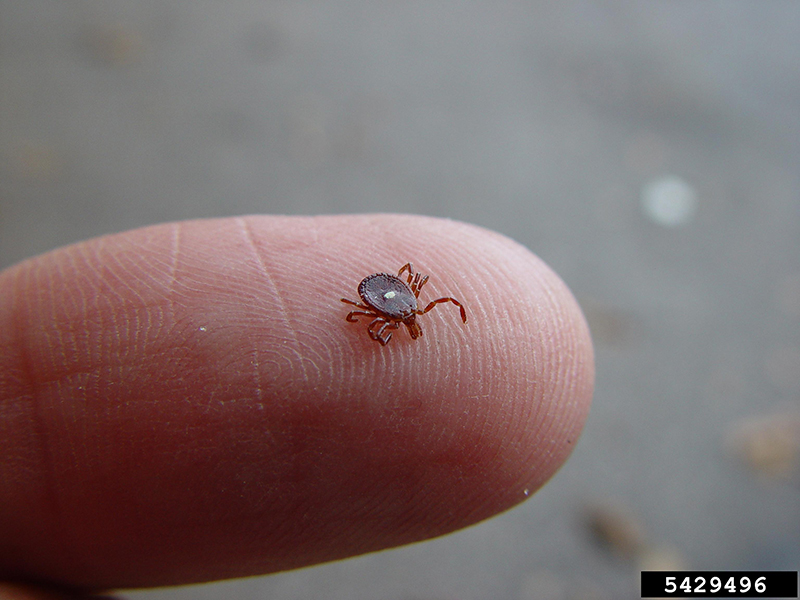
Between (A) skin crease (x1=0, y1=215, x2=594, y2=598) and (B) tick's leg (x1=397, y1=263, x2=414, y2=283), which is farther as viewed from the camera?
(B) tick's leg (x1=397, y1=263, x2=414, y2=283)

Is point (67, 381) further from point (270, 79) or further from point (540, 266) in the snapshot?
point (270, 79)

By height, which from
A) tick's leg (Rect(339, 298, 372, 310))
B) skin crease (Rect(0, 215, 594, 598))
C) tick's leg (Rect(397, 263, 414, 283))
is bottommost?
skin crease (Rect(0, 215, 594, 598))

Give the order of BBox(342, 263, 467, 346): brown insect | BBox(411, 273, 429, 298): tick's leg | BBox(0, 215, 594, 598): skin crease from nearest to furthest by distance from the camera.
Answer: BBox(0, 215, 594, 598): skin crease
BBox(342, 263, 467, 346): brown insect
BBox(411, 273, 429, 298): tick's leg

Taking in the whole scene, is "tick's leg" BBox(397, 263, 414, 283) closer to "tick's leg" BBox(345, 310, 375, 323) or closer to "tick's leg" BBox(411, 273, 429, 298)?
"tick's leg" BBox(411, 273, 429, 298)

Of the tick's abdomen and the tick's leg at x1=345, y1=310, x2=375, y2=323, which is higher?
the tick's abdomen

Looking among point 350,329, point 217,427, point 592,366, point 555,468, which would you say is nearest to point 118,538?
point 217,427

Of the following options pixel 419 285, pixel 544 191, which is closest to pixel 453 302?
pixel 419 285

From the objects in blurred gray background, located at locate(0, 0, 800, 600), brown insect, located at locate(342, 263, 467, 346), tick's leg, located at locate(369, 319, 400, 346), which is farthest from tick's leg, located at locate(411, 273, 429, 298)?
blurred gray background, located at locate(0, 0, 800, 600)
